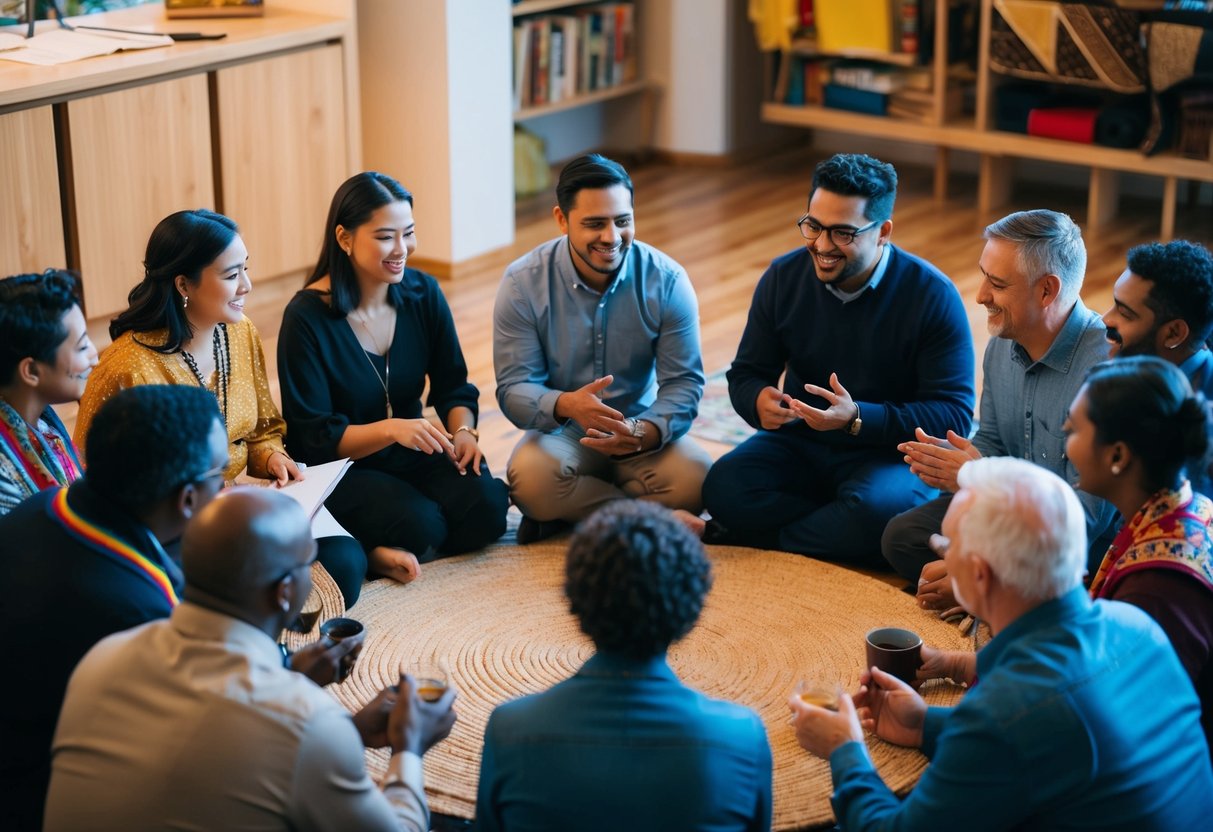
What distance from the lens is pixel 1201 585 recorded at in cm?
206

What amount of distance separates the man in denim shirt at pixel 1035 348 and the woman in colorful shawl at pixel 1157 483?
70 cm

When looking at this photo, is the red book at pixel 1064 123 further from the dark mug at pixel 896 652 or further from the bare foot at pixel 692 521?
the dark mug at pixel 896 652

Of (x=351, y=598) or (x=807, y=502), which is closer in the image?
(x=351, y=598)

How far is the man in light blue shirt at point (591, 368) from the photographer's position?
3.35 meters

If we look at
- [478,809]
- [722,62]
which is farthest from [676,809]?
[722,62]

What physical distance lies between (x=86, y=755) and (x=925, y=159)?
221 inches

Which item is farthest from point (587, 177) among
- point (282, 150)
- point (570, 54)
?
point (570, 54)

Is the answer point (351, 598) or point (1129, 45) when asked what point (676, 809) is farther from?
point (1129, 45)

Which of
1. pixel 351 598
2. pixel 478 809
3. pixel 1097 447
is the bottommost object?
pixel 351 598

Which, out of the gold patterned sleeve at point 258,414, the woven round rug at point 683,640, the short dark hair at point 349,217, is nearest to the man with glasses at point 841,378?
the woven round rug at point 683,640

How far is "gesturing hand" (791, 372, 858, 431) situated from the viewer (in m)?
Answer: 3.12

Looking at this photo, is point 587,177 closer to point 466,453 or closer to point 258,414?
point 466,453

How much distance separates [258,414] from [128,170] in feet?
5.47

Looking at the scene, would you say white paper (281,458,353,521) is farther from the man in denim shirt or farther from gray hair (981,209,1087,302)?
gray hair (981,209,1087,302)
